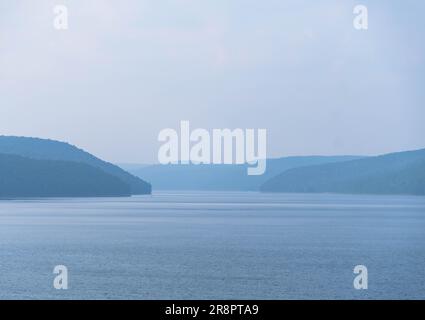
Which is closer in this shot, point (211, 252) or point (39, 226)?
point (211, 252)

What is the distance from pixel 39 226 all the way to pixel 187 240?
3971cm

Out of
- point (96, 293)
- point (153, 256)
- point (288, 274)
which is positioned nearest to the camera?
point (96, 293)

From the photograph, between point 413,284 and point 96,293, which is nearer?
point 96,293

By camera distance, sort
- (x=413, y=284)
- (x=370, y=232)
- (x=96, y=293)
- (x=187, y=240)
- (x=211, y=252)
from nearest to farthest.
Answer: (x=96, y=293) < (x=413, y=284) < (x=211, y=252) < (x=187, y=240) < (x=370, y=232)

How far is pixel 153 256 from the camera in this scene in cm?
7856

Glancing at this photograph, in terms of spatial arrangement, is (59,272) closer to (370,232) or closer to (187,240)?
(187,240)

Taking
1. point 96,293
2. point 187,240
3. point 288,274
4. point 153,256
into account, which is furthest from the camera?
point 187,240

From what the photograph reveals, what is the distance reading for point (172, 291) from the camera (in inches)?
2131

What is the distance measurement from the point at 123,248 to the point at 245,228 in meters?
46.0

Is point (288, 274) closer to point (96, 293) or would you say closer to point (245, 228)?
point (96, 293)
